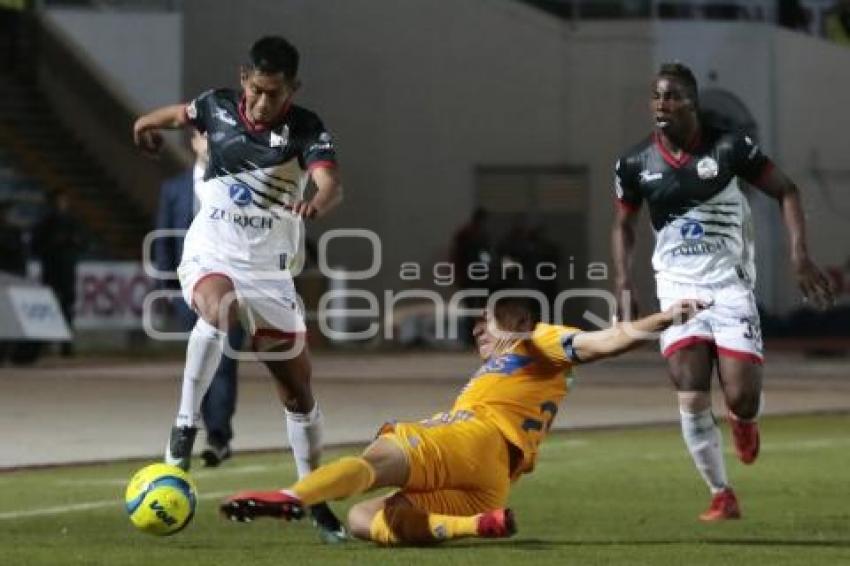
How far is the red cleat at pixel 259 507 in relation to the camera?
9836 mm

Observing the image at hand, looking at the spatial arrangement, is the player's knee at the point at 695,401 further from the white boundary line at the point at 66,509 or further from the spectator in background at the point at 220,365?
the spectator in background at the point at 220,365

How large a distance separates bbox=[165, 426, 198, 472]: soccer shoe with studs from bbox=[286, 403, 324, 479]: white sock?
0.55 m

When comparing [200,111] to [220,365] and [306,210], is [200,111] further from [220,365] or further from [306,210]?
[220,365]

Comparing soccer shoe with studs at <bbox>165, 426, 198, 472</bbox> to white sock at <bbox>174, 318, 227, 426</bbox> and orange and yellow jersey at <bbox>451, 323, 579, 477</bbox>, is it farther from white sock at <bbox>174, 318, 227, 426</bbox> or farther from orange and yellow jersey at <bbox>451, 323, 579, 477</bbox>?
orange and yellow jersey at <bbox>451, 323, 579, 477</bbox>

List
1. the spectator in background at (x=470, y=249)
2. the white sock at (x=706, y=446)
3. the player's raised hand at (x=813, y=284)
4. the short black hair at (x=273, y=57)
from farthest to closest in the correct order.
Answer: the spectator in background at (x=470, y=249) → the white sock at (x=706, y=446) → the player's raised hand at (x=813, y=284) → the short black hair at (x=273, y=57)

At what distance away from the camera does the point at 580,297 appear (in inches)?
1586

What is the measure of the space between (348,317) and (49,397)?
15.2 meters

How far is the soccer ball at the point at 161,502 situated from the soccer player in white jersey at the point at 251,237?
115cm

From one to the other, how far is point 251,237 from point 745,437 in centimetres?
290

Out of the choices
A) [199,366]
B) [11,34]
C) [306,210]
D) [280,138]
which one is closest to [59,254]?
[11,34]

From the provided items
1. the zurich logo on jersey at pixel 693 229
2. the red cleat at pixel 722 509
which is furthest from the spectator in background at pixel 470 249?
the red cleat at pixel 722 509

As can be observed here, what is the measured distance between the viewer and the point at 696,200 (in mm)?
12969

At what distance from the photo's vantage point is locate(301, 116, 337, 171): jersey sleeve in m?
11.9

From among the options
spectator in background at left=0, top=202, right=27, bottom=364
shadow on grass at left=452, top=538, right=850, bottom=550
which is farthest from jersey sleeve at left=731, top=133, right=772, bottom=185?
spectator in background at left=0, top=202, right=27, bottom=364
